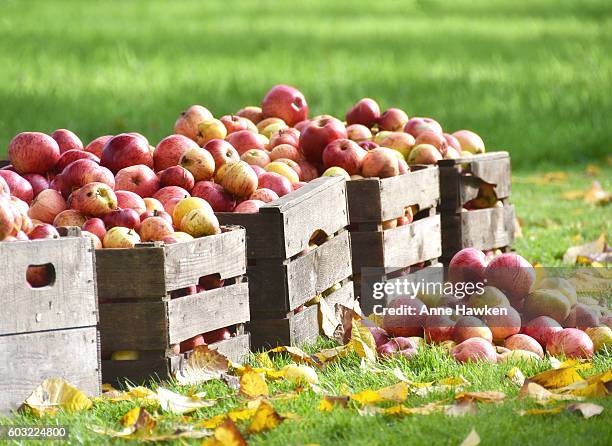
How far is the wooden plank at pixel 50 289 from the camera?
3494mm

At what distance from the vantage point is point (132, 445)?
10.5 ft

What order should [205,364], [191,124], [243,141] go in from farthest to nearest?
[191,124], [243,141], [205,364]

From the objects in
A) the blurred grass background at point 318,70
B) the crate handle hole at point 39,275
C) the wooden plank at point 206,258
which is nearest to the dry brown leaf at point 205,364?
the wooden plank at point 206,258

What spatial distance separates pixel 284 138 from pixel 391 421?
2599mm

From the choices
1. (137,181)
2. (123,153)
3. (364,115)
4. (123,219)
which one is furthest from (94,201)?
(364,115)

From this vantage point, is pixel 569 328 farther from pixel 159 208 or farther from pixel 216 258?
pixel 159 208

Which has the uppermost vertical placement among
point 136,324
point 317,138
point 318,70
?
point 318,70

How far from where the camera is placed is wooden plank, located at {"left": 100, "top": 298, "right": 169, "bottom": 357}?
3857 millimetres

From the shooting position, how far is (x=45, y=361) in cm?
361

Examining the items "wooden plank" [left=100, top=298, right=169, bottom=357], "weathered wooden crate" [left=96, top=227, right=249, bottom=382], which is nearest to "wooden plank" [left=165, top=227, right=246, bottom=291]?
"weathered wooden crate" [left=96, top=227, right=249, bottom=382]

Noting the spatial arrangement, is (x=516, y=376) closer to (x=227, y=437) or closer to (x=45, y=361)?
(x=227, y=437)

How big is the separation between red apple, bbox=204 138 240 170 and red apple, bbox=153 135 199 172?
75mm

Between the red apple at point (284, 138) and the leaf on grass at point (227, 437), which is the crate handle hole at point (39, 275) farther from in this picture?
the red apple at point (284, 138)

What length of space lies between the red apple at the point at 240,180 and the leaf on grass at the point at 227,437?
1.74 meters
